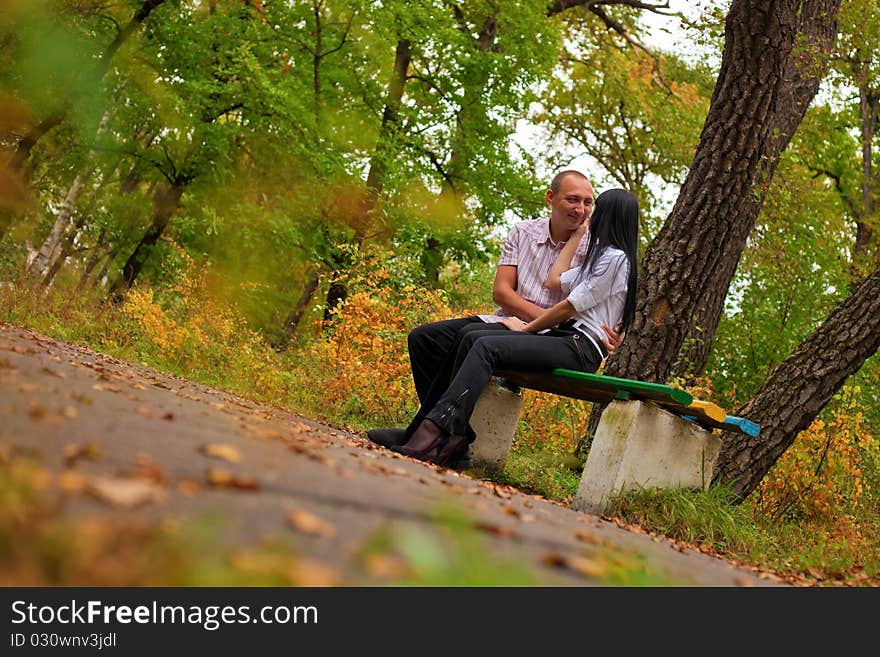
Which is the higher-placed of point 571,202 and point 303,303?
point 571,202

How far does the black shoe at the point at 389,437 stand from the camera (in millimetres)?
5375

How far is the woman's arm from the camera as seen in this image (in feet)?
18.1

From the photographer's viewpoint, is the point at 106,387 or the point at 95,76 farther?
the point at 95,76

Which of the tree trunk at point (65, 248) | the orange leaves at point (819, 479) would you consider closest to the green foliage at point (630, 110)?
the tree trunk at point (65, 248)

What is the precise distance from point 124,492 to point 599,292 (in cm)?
362

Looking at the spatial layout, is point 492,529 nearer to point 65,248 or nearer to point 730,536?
point 730,536

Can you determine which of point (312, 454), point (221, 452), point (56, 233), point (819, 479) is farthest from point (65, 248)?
point (221, 452)

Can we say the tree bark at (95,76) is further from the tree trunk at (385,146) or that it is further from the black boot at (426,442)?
the black boot at (426,442)

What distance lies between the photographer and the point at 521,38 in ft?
53.9

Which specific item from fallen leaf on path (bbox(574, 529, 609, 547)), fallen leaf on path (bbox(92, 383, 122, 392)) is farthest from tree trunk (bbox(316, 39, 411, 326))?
fallen leaf on path (bbox(574, 529, 609, 547))

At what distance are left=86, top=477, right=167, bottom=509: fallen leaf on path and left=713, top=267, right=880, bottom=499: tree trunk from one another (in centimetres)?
510

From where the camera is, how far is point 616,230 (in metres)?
5.33

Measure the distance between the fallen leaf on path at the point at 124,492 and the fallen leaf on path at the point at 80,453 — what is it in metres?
0.21

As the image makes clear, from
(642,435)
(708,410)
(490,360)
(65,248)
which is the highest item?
(708,410)
